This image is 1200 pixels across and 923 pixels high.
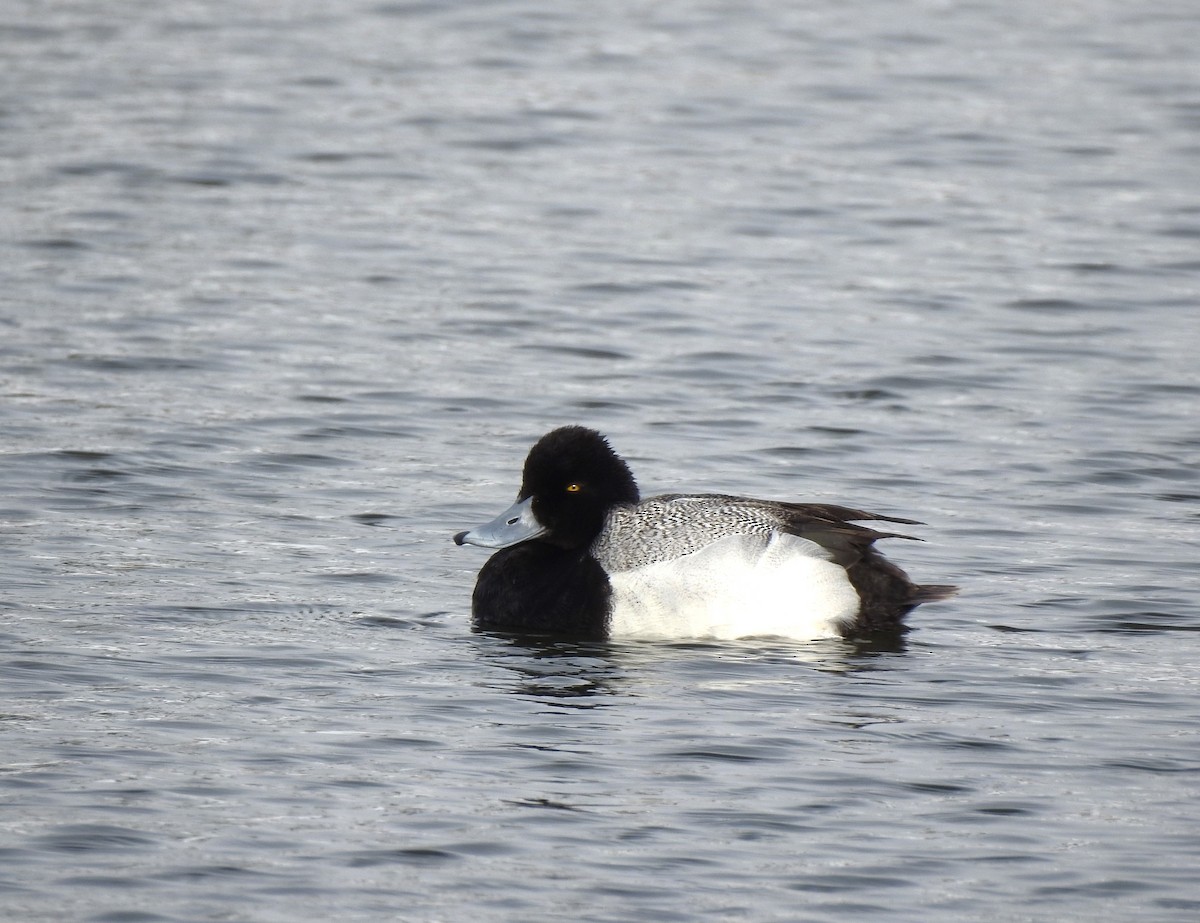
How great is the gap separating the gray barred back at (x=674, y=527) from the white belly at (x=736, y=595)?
0.04m

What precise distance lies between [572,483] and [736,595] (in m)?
0.91

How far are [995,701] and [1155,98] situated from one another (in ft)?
43.3

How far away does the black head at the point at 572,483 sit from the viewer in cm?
937

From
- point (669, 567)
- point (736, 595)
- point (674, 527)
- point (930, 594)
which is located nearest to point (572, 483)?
point (674, 527)

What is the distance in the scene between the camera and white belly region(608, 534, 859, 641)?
9016 mm

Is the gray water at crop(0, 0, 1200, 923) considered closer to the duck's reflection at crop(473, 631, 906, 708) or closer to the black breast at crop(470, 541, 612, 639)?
the duck's reflection at crop(473, 631, 906, 708)

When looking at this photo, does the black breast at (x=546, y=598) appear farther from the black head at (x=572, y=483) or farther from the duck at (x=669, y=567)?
the black head at (x=572, y=483)

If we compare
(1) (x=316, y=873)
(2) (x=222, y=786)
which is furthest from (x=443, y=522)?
(1) (x=316, y=873)

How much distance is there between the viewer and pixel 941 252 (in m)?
16.2

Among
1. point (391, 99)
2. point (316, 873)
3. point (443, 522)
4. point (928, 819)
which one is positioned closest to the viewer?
point (316, 873)

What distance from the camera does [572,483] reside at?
370 inches

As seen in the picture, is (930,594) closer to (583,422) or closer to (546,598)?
(546,598)

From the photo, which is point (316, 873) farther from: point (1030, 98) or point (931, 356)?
point (1030, 98)

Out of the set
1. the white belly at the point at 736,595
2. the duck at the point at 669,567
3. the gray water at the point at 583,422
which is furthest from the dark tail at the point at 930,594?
the white belly at the point at 736,595
